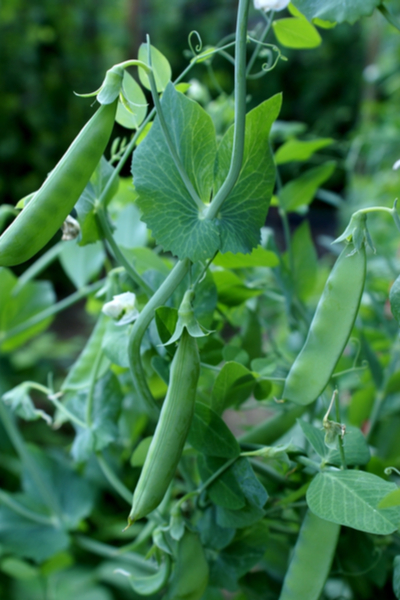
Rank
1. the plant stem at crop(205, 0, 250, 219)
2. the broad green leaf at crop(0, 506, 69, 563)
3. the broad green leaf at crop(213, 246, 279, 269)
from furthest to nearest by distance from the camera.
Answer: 1. the broad green leaf at crop(0, 506, 69, 563)
2. the broad green leaf at crop(213, 246, 279, 269)
3. the plant stem at crop(205, 0, 250, 219)

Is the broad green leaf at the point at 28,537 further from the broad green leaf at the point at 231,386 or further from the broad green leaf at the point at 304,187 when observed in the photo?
the broad green leaf at the point at 304,187

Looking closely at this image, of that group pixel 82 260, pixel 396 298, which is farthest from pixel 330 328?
pixel 82 260

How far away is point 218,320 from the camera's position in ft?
1.30

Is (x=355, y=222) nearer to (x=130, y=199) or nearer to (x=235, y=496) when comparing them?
(x=235, y=496)

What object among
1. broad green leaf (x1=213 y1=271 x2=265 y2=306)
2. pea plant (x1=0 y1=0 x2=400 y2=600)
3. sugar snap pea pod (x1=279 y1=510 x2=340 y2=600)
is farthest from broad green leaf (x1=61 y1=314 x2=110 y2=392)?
sugar snap pea pod (x1=279 y1=510 x2=340 y2=600)

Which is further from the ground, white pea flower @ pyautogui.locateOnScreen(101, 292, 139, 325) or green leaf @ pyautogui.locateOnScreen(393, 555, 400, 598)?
white pea flower @ pyautogui.locateOnScreen(101, 292, 139, 325)

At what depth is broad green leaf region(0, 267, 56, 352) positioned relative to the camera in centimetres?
57

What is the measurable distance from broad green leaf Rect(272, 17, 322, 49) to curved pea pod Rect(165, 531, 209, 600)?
0.37 metres

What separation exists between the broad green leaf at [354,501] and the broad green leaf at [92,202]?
20cm

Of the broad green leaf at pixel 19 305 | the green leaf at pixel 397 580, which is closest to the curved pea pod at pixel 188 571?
the green leaf at pixel 397 580

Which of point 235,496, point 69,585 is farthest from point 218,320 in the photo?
point 69,585

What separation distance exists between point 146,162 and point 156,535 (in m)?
0.23

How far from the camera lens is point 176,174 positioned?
283 mm

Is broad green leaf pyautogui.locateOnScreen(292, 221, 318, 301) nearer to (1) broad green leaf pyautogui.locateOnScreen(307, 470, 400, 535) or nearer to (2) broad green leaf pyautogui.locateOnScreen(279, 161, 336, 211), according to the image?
(2) broad green leaf pyautogui.locateOnScreen(279, 161, 336, 211)
